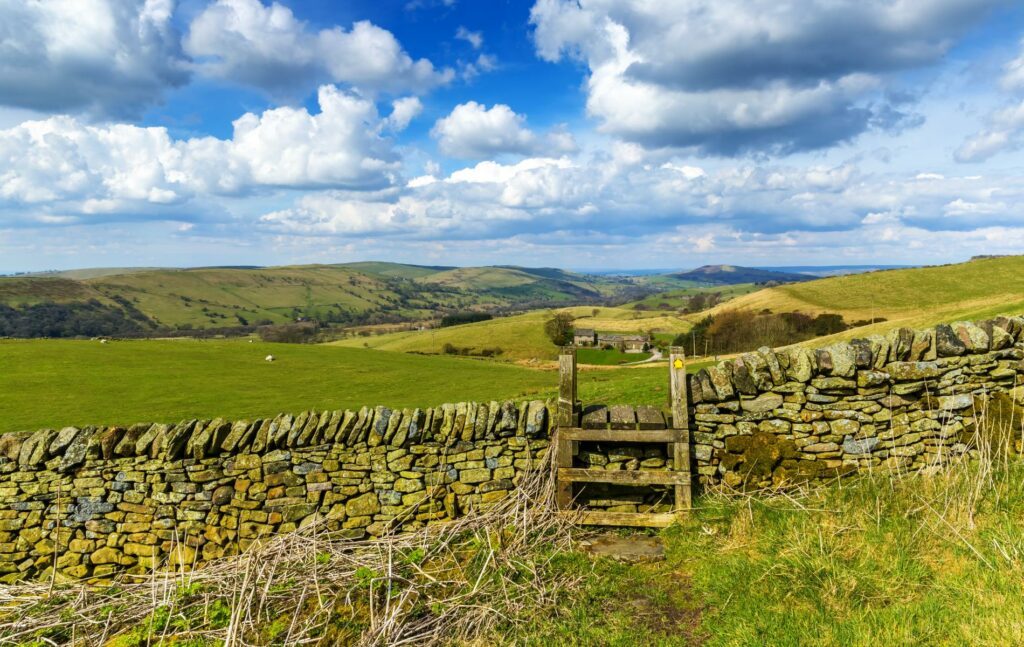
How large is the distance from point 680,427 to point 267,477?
6.05 meters

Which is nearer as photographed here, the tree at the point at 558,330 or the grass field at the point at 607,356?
the grass field at the point at 607,356

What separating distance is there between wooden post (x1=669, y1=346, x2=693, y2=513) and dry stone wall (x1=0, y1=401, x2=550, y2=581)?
72.8 inches

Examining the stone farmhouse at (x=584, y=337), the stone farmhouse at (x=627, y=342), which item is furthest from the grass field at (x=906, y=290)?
the stone farmhouse at (x=584, y=337)

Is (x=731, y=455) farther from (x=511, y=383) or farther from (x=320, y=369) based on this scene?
(x=320, y=369)

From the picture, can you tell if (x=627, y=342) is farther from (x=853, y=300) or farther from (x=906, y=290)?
(x=906, y=290)

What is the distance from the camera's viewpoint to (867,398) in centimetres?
714

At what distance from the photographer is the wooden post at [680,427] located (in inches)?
281

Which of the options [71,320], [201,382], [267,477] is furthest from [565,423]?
[71,320]

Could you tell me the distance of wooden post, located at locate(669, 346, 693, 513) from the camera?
281 inches

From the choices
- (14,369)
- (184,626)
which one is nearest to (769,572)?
(184,626)

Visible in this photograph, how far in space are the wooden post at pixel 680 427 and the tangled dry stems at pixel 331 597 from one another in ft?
5.74

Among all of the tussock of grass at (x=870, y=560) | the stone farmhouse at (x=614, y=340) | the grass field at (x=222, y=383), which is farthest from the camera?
the stone farmhouse at (x=614, y=340)

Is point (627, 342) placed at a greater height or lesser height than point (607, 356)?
greater

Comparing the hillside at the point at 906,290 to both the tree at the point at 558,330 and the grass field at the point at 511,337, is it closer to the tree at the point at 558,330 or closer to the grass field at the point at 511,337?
the grass field at the point at 511,337
